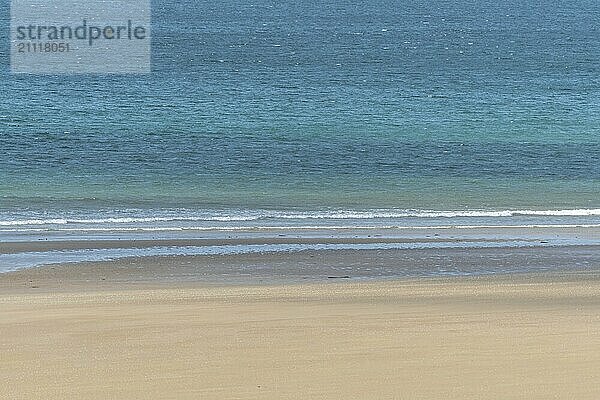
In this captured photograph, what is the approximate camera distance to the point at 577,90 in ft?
154

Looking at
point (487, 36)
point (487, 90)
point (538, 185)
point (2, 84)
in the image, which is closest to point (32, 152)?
point (538, 185)

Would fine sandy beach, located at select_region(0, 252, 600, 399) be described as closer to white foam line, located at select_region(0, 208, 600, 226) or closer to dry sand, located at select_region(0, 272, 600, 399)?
dry sand, located at select_region(0, 272, 600, 399)

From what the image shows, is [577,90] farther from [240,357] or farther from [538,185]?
[240,357]

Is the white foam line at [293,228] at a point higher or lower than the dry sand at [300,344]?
lower

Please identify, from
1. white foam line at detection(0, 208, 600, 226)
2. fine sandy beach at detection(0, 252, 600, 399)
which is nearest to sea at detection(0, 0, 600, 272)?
white foam line at detection(0, 208, 600, 226)

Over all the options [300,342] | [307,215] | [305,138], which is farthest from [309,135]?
[300,342]

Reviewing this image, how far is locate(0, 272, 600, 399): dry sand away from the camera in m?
6.04

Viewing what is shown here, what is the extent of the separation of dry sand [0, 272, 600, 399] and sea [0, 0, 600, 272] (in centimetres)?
583

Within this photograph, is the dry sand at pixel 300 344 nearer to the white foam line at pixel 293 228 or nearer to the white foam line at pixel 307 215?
the white foam line at pixel 293 228

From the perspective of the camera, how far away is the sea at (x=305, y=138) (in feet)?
59.1

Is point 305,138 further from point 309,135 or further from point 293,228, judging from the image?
point 293,228

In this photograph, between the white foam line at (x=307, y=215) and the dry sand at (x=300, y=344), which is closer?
the dry sand at (x=300, y=344)

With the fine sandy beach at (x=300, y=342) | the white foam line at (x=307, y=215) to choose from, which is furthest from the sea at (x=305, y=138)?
the fine sandy beach at (x=300, y=342)

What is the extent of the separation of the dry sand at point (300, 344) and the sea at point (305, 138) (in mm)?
5830
